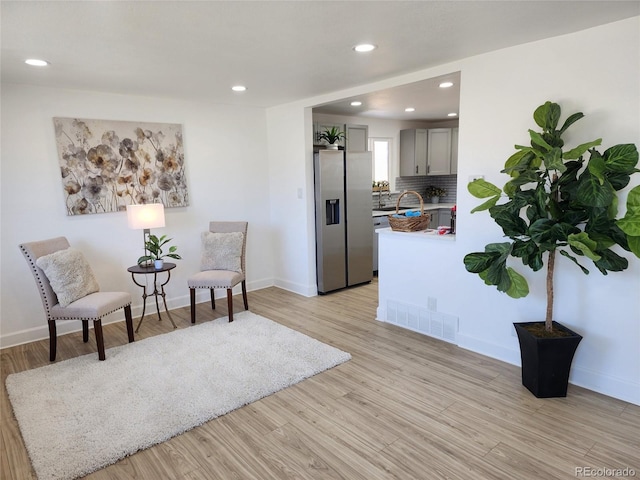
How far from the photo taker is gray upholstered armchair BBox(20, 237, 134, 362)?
10.6 ft

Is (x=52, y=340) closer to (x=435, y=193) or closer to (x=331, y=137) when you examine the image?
(x=331, y=137)

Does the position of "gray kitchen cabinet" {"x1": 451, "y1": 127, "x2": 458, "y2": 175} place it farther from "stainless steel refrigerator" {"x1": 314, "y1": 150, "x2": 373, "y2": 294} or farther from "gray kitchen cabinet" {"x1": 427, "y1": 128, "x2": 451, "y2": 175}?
"stainless steel refrigerator" {"x1": 314, "y1": 150, "x2": 373, "y2": 294}

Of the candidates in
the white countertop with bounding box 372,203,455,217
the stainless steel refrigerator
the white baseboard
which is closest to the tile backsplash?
the white countertop with bounding box 372,203,455,217

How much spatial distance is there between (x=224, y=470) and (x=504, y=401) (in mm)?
1812

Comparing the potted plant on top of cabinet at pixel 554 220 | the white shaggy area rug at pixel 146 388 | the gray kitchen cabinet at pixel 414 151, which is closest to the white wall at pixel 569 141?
the potted plant on top of cabinet at pixel 554 220

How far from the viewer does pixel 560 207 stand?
2.50 meters

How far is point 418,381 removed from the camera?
289cm

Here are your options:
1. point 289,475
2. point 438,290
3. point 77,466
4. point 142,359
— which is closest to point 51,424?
point 77,466

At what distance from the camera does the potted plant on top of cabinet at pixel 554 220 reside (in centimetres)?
221

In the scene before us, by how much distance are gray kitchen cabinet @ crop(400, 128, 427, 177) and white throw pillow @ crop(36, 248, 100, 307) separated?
5234mm

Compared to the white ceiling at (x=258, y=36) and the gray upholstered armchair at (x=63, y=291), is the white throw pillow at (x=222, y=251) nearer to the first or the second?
the gray upholstered armchair at (x=63, y=291)

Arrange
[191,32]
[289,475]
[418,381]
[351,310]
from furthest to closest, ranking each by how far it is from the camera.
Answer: [351,310]
[418,381]
[191,32]
[289,475]

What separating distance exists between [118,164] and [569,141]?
414 centimetres

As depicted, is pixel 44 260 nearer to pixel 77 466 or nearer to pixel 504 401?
pixel 77 466
